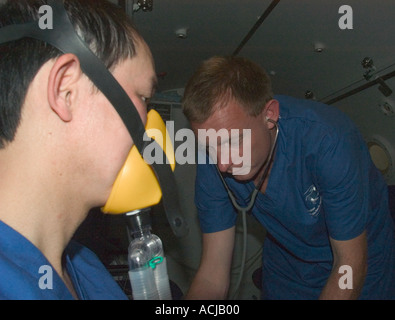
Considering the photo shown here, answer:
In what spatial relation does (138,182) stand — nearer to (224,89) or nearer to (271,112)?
(224,89)

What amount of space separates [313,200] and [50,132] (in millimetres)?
1191

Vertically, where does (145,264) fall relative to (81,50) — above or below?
below

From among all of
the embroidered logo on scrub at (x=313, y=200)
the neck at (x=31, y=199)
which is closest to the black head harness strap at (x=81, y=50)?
the neck at (x=31, y=199)

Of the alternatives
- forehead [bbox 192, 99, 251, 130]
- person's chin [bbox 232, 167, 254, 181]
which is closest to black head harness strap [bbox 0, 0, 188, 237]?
forehead [bbox 192, 99, 251, 130]

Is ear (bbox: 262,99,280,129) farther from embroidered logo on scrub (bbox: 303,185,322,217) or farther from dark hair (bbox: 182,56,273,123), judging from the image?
embroidered logo on scrub (bbox: 303,185,322,217)

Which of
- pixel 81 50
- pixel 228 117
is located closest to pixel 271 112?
pixel 228 117

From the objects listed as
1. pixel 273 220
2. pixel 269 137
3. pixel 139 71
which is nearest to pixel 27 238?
pixel 139 71

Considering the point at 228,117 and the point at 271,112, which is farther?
the point at 271,112

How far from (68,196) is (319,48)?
91.1 inches

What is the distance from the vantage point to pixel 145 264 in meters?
0.94

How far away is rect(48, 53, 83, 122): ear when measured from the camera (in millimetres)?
652

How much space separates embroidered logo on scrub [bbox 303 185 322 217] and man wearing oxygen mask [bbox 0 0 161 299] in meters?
1.02

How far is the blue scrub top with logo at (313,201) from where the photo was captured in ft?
4.30

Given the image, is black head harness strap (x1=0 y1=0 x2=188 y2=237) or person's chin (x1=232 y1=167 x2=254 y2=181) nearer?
black head harness strap (x1=0 y1=0 x2=188 y2=237)
